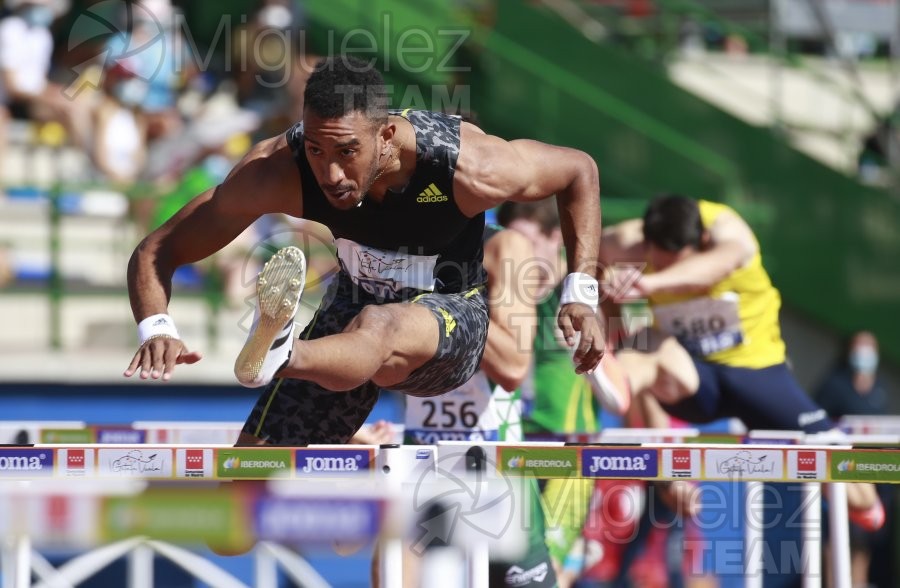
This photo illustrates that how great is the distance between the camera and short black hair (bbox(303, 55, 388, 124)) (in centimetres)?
416

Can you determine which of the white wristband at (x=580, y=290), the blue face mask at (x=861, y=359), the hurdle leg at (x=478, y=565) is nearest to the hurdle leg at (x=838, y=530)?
the white wristband at (x=580, y=290)

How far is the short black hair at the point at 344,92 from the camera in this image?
13.7 ft

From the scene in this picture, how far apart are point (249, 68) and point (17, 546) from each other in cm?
727

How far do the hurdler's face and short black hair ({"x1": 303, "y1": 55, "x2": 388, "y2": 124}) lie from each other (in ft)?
0.09

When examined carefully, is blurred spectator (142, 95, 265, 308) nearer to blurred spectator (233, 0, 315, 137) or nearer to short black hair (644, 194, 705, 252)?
blurred spectator (233, 0, 315, 137)

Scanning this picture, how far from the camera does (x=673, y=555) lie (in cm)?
870

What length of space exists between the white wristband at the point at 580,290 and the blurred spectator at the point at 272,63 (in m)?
5.99

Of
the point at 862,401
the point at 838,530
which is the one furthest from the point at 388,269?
the point at 862,401

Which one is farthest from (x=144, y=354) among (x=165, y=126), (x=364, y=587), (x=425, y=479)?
(x=165, y=126)

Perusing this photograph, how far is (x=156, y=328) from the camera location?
4.28 m

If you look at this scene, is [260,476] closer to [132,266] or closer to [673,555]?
[132,266]

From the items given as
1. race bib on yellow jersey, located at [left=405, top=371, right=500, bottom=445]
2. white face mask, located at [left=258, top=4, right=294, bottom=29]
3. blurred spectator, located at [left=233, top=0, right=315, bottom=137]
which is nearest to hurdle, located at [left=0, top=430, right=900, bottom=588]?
race bib on yellow jersey, located at [left=405, top=371, right=500, bottom=445]

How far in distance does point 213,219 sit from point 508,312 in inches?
60.6

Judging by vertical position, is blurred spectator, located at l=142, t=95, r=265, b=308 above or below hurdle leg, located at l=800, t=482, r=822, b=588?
above
